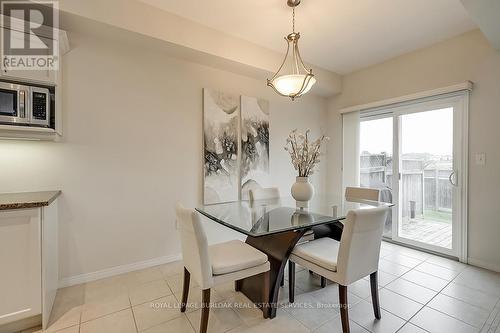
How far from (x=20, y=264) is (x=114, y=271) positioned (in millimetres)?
973

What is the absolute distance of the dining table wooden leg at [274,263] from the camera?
1.76 m

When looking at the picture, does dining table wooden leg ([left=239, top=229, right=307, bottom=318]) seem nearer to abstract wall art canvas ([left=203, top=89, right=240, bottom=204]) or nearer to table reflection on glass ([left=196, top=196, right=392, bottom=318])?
table reflection on glass ([left=196, top=196, right=392, bottom=318])

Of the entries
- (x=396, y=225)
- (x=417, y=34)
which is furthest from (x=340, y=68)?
(x=396, y=225)

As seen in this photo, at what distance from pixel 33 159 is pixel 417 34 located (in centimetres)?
420

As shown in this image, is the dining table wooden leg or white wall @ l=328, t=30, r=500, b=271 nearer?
the dining table wooden leg

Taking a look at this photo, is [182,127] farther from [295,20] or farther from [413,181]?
[413,181]

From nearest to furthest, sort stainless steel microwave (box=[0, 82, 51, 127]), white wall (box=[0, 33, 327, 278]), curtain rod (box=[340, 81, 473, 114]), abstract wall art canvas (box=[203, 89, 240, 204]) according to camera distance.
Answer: stainless steel microwave (box=[0, 82, 51, 127]) → white wall (box=[0, 33, 327, 278]) → curtain rod (box=[340, 81, 473, 114]) → abstract wall art canvas (box=[203, 89, 240, 204])

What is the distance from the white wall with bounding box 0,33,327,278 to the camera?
Result: 7.05 feet

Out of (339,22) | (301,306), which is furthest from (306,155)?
(339,22)

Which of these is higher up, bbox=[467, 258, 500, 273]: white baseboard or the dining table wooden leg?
the dining table wooden leg

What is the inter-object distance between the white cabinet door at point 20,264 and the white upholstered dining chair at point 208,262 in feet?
3.14

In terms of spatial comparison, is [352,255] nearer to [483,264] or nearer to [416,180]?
[483,264]

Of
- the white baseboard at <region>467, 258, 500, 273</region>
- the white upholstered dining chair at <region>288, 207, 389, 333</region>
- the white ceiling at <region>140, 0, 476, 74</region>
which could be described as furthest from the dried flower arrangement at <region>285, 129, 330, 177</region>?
the white baseboard at <region>467, 258, 500, 273</region>

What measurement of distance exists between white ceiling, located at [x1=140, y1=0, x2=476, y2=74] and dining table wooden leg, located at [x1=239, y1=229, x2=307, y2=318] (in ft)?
7.00
